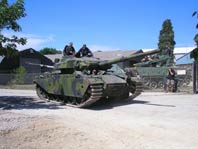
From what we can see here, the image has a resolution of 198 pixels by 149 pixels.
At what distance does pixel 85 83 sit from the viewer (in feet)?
46.9

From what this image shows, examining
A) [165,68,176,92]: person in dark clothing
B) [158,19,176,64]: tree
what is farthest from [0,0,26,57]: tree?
[158,19,176,64]: tree

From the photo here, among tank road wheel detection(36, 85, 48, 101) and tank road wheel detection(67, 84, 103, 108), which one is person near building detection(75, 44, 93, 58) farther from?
tank road wheel detection(36, 85, 48, 101)

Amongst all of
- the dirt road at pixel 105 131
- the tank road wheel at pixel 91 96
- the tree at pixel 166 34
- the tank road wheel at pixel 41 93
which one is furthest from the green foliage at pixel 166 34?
the dirt road at pixel 105 131

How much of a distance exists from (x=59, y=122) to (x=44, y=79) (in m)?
7.87

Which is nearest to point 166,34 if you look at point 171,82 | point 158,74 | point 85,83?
point 158,74

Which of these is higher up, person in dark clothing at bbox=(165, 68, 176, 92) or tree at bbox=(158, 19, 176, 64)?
tree at bbox=(158, 19, 176, 64)

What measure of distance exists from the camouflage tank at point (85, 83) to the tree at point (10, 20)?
2593 millimetres

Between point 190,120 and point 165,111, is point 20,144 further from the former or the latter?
point 165,111

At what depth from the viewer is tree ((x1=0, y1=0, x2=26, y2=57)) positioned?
14.2 meters

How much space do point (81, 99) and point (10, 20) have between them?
14.2 ft

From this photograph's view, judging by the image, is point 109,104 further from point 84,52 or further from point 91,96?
point 84,52

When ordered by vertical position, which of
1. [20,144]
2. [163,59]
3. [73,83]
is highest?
[163,59]

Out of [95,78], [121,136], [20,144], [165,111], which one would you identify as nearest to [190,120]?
[165,111]

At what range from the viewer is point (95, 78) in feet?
47.5
